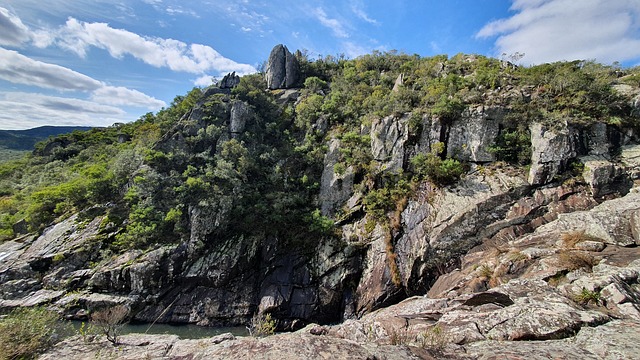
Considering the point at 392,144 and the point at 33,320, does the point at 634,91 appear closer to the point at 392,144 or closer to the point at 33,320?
the point at 392,144

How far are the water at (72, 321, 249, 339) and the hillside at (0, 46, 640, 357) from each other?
22.5 inches

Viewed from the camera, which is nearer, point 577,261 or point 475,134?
point 577,261

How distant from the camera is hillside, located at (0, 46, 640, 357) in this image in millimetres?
10969

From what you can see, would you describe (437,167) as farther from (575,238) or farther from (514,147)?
(575,238)

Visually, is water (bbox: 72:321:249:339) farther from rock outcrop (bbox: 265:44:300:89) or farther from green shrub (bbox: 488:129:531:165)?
rock outcrop (bbox: 265:44:300:89)

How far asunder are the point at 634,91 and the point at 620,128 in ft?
11.9

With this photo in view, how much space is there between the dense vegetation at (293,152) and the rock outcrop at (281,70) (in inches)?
244

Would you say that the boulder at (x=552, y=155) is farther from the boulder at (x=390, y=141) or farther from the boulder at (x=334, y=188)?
the boulder at (x=334, y=188)

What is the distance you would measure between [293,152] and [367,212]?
36.1 ft

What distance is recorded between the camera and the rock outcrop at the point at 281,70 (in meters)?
39.7

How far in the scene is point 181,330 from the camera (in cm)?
1867

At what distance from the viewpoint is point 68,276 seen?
67.3 feet

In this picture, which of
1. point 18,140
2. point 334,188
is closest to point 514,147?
point 334,188

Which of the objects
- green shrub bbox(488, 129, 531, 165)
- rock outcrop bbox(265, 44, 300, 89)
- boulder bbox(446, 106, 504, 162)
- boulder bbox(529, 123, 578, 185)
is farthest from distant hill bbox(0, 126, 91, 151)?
boulder bbox(529, 123, 578, 185)
